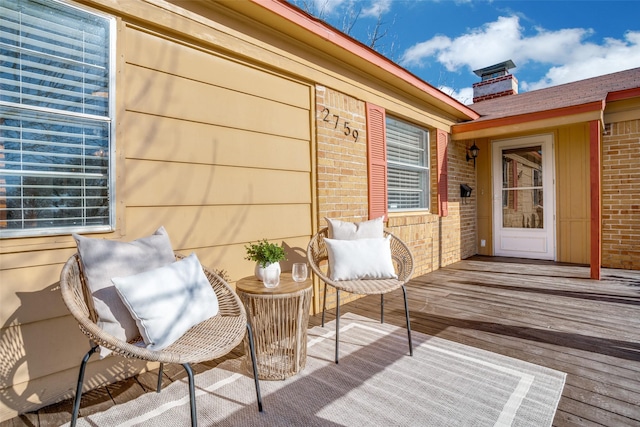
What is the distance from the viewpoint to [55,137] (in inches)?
69.8

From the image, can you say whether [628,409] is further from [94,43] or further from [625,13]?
[625,13]

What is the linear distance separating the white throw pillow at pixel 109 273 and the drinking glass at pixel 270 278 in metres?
0.65

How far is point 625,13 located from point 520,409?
11.3 meters

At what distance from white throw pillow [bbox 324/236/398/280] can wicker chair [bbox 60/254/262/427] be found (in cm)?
89

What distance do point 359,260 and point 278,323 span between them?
813 mm

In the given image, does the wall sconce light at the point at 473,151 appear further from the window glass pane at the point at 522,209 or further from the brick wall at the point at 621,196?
the brick wall at the point at 621,196

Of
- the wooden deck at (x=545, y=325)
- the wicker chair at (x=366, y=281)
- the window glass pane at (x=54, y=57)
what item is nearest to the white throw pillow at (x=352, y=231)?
the wicker chair at (x=366, y=281)

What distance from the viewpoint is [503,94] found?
764 centimetres

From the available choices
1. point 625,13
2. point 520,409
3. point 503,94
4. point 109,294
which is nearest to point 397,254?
point 520,409

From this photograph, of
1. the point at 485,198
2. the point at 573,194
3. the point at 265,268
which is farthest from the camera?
the point at 485,198

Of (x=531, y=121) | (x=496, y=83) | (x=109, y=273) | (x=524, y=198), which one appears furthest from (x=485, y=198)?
(x=109, y=273)

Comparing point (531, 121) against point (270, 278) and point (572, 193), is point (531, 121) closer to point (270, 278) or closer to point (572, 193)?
point (572, 193)

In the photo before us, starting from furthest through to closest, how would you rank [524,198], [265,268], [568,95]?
[524,198] → [568,95] → [265,268]

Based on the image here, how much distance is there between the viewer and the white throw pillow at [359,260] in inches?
96.5
